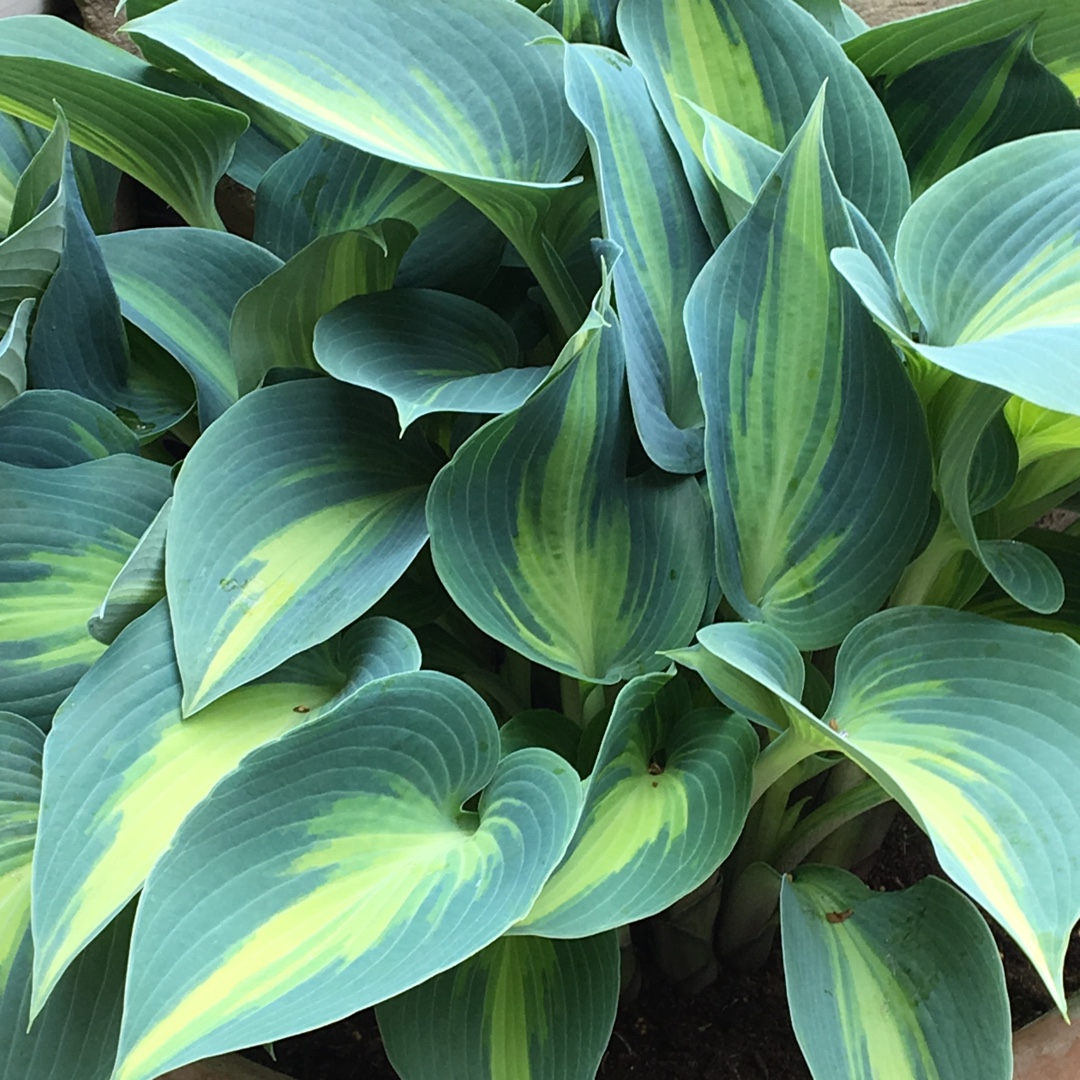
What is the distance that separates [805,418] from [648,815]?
0.21 meters

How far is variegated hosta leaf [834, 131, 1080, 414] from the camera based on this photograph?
46 cm

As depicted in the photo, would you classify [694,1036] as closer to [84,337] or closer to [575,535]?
[575,535]

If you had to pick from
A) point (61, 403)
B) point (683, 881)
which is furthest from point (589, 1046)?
point (61, 403)

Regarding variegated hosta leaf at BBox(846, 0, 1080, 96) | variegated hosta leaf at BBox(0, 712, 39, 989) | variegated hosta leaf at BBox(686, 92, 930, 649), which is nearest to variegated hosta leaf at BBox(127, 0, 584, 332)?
variegated hosta leaf at BBox(686, 92, 930, 649)

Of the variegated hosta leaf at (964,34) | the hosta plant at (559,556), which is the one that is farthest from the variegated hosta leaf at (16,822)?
the variegated hosta leaf at (964,34)

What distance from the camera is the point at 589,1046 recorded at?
49cm

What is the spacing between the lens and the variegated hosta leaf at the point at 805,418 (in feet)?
1.58

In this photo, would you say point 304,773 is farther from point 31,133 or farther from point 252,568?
point 31,133

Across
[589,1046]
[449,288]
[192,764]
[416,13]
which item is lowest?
[589,1046]

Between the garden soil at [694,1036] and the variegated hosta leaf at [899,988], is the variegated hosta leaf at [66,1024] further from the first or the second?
the variegated hosta leaf at [899,988]

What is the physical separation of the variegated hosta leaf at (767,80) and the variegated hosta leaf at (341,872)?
0.38 meters

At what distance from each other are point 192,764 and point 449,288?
381 millimetres

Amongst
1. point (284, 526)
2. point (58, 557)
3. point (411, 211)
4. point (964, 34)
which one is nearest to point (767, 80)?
point (964, 34)

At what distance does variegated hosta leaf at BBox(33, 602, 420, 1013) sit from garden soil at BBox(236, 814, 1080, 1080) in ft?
0.89
